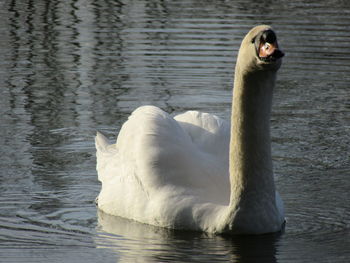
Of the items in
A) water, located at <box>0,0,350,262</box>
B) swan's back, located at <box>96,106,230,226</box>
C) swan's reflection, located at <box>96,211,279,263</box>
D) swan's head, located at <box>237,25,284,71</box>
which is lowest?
water, located at <box>0,0,350,262</box>

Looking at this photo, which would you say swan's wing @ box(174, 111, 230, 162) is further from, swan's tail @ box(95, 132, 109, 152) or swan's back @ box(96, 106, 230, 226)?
swan's tail @ box(95, 132, 109, 152)

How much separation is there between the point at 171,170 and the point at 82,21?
1325 cm

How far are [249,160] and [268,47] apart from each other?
1220 mm

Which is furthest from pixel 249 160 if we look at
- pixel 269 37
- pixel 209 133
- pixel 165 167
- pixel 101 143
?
pixel 101 143

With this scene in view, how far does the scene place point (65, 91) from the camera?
47.8ft

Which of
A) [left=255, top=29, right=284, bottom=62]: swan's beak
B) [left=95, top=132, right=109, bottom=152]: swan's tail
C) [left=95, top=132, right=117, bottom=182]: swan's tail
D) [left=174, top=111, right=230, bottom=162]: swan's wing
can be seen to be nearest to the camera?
[left=255, top=29, right=284, bottom=62]: swan's beak

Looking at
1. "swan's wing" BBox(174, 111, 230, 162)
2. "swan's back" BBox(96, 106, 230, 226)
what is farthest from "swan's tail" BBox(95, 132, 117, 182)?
"swan's wing" BBox(174, 111, 230, 162)

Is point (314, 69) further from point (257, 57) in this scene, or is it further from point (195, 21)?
point (257, 57)

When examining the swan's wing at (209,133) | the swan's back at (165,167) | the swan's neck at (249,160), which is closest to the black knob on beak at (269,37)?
the swan's neck at (249,160)

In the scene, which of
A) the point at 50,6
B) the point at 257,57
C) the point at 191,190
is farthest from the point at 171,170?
the point at 50,6

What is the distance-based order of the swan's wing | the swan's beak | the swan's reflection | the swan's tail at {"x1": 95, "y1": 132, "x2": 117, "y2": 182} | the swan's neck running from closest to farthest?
the swan's beak
the swan's reflection
the swan's neck
the swan's wing
the swan's tail at {"x1": 95, "y1": 132, "x2": 117, "y2": 182}

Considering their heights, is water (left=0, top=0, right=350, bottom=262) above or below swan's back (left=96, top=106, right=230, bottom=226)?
below

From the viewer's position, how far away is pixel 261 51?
7660 millimetres

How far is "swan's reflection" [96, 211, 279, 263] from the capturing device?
8.02 m
